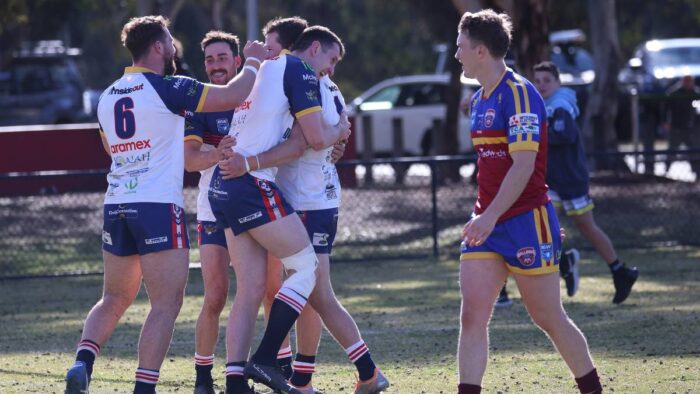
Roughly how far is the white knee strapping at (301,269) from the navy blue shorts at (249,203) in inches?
8.7

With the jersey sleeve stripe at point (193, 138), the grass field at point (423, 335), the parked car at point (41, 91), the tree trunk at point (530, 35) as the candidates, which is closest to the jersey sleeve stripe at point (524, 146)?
the grass field at point (423, 335)

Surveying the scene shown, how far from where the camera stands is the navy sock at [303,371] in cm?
698

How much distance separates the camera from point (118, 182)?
6.52 meters

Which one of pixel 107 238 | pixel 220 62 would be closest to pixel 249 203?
pixel 107 238

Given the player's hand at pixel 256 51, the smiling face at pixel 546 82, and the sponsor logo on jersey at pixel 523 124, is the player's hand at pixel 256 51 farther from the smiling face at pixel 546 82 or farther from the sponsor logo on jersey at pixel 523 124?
the smiling face at pixel 546 82

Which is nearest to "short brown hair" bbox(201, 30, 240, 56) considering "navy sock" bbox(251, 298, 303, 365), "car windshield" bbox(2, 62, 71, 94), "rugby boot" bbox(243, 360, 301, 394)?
"navy sock" bbox(251, 298, 303, 365)

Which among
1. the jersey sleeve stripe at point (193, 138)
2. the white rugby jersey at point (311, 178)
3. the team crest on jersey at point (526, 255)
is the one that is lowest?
the team crest on jersey at point (526, 255)

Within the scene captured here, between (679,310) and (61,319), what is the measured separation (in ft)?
16.6

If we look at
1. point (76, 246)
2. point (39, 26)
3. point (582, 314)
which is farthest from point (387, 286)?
point (39, 26)

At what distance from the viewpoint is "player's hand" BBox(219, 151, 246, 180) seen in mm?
6543

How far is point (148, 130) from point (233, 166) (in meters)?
0.47

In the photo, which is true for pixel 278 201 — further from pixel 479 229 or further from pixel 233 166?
pixel 479 229

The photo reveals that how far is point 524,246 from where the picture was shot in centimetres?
598

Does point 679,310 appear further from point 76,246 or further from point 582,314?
point 76,246
